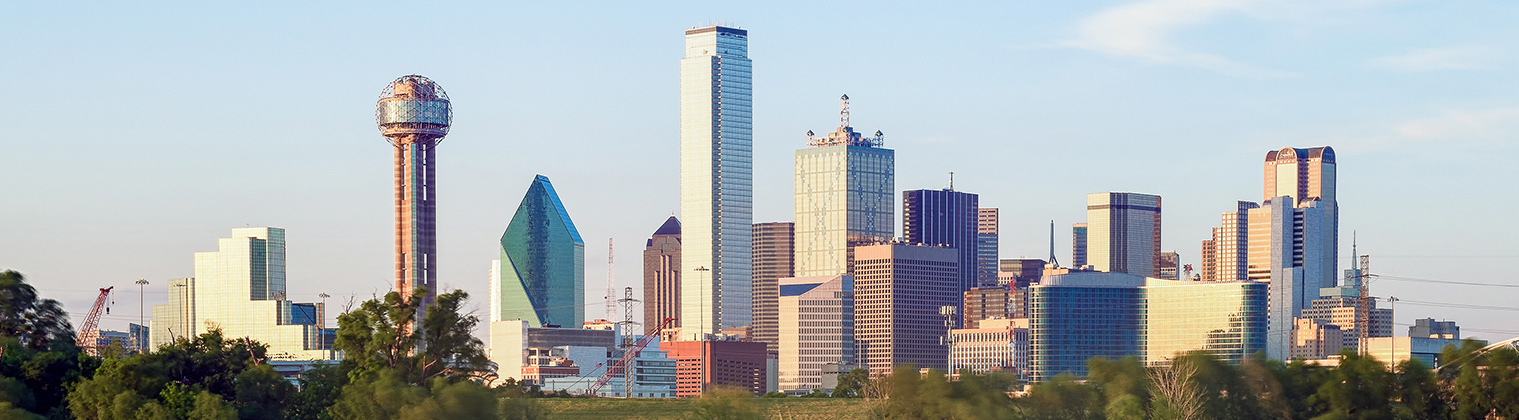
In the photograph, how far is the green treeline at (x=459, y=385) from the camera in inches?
4213

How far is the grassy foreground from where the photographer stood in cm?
12794

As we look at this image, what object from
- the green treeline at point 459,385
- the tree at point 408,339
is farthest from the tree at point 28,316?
the tree at point 408,339

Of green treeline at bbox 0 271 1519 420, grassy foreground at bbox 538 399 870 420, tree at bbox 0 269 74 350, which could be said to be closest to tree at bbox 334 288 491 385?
green treeline at bbox 0 271 1519 420

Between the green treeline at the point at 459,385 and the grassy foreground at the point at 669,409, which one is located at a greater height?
the green treeline at the point at 459,385

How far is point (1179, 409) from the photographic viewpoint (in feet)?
394

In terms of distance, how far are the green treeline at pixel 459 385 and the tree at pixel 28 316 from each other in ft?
0.30

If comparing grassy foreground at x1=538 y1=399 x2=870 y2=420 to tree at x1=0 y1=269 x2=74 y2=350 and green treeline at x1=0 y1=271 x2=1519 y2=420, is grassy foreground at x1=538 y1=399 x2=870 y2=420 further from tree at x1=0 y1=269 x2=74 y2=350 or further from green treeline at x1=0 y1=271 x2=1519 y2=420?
tree at x1=0 y1=269 x2=74 y2=350

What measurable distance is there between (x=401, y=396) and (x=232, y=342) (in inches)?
652

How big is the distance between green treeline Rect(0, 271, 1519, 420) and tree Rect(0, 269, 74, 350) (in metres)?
0.09

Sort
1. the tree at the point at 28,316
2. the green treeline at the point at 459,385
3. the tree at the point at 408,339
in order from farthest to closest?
the tree at the point at 28,316, the tree at the point at 408,339, the green treeline at the point at 459,385

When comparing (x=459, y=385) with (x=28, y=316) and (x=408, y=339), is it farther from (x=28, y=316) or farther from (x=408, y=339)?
(x=28, y=316)

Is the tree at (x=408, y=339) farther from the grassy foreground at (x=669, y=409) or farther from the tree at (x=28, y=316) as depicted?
the tree at (x=28, y=316)

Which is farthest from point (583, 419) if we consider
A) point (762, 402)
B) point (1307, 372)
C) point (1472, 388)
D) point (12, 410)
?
point (1472, 388)

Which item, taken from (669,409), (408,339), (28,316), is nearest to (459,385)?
(408,339)
